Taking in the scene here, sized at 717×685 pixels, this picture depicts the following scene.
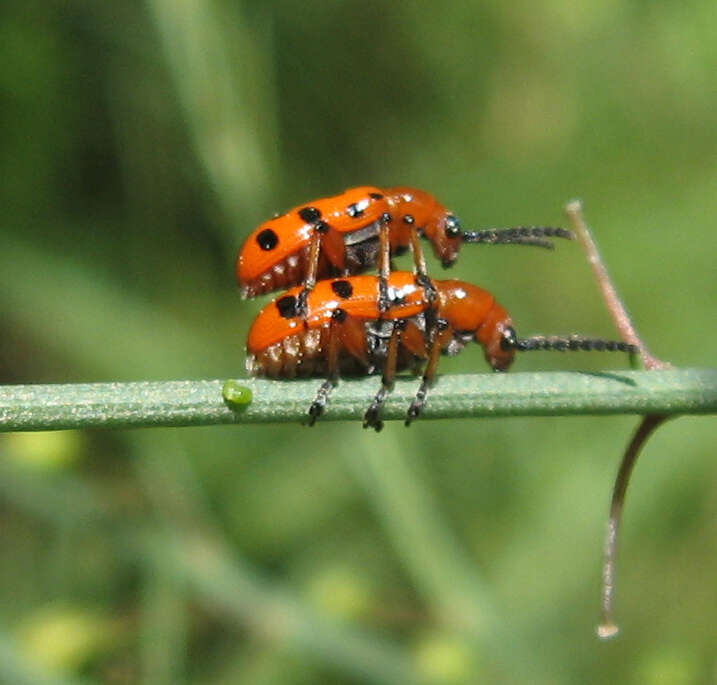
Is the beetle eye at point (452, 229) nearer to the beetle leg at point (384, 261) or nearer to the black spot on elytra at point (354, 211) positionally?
the beetle leg at point (384, 261)

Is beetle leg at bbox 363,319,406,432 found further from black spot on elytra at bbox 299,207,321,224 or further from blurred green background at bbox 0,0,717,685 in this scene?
blurred green background at bbox 0,0,717,685

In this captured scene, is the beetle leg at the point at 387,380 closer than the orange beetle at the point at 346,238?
Yes

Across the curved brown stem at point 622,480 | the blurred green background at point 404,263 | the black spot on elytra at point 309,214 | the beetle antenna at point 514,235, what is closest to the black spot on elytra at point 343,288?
the black spot on elytra at point 309,214

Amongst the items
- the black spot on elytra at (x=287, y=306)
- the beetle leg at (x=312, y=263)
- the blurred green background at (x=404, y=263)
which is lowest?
the black spot on elytra at (x=287, y=306)

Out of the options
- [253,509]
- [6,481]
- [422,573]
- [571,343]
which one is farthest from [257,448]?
[571,343]

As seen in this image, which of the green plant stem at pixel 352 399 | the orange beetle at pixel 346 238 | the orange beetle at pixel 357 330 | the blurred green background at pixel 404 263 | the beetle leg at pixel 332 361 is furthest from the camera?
the blurred green background at pixel 404 263

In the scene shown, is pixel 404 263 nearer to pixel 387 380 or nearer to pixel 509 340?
pixel 509 340

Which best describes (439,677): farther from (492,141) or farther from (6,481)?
(492,141)
